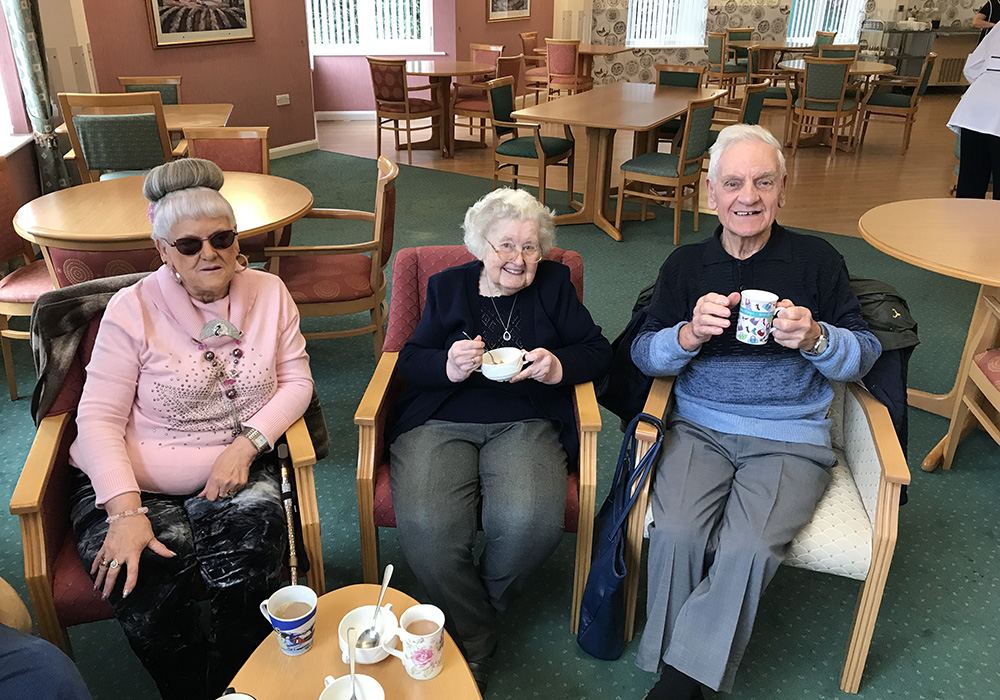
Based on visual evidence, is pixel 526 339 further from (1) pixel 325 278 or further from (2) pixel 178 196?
(1) pixel 325 278

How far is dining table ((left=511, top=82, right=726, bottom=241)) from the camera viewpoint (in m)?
4.86

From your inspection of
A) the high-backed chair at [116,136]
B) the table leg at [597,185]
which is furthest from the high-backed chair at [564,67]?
the high-backed chair at [116,136]

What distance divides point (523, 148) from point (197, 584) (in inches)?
172

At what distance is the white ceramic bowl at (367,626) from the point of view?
1335 mm

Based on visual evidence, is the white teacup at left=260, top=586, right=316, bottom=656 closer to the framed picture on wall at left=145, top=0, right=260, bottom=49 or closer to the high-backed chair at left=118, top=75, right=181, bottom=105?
the high-backed chair at left=118, top=75, right=181, bottom=105

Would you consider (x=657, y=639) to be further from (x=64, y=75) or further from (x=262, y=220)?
(x=64, y=75)

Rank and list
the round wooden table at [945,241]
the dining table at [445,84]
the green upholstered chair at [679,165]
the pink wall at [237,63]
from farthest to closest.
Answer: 1. the dining table at [445,84]
2. the pink wall at [237,63]
3. the green upholstered chair at [679,165]
4. the round wooden table at [945,241]

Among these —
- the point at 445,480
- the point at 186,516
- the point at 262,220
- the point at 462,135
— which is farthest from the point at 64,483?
the point at 462,135

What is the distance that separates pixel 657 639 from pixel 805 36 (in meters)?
12.5

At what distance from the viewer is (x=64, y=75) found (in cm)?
524

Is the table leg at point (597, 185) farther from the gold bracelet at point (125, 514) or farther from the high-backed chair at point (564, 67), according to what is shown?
the gold bracelet at point (125, 514)

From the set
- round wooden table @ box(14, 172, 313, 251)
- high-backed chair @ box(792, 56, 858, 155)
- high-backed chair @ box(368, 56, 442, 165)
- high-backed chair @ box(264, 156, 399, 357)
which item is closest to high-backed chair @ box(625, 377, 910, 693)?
high-backed chair @ box(264, 156, 399, 357)

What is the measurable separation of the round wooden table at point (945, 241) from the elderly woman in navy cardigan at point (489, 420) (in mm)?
1048

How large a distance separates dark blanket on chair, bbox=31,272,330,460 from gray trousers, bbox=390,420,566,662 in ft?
2.60
